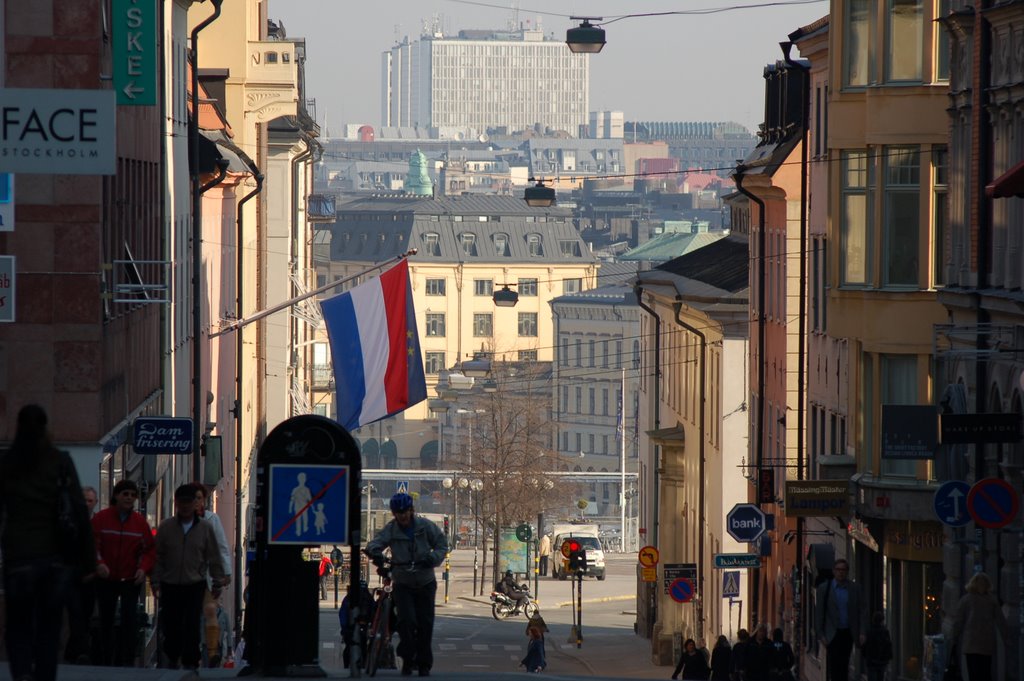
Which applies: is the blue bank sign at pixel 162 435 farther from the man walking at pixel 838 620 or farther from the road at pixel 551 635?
the road at pixel 551 635

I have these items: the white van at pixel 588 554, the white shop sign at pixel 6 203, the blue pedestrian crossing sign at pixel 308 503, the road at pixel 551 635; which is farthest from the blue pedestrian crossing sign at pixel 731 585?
the white van at pixel 588 554

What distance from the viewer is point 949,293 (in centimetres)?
2723

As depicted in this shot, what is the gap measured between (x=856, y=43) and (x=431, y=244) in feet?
533

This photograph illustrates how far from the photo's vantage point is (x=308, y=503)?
599 inches

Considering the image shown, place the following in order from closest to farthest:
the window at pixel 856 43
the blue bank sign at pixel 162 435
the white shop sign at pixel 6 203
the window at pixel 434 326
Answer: the white shop sign at pixel 6 203 < the blue bank sign at pixel 162 435 < the window at pixel 856 43 < the window at pixel 434 326

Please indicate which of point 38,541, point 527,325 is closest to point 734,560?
point 38,541

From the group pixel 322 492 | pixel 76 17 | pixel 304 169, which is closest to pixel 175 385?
pixel 76 17

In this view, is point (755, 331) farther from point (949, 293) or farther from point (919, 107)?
point (949, 293)

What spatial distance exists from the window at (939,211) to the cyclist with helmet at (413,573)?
54.2 ft

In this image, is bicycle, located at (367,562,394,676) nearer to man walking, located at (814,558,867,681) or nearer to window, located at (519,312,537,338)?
man walking, located at (814,558,867,681)

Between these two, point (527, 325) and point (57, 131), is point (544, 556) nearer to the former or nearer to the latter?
point (57, 131)

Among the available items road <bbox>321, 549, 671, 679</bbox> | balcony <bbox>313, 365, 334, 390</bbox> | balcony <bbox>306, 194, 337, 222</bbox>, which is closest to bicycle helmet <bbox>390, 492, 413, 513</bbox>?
road <bbox>321, 549, 671, 679</bbox>

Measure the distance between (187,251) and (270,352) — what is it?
24749 millimetres

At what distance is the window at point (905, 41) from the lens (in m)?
31.3
